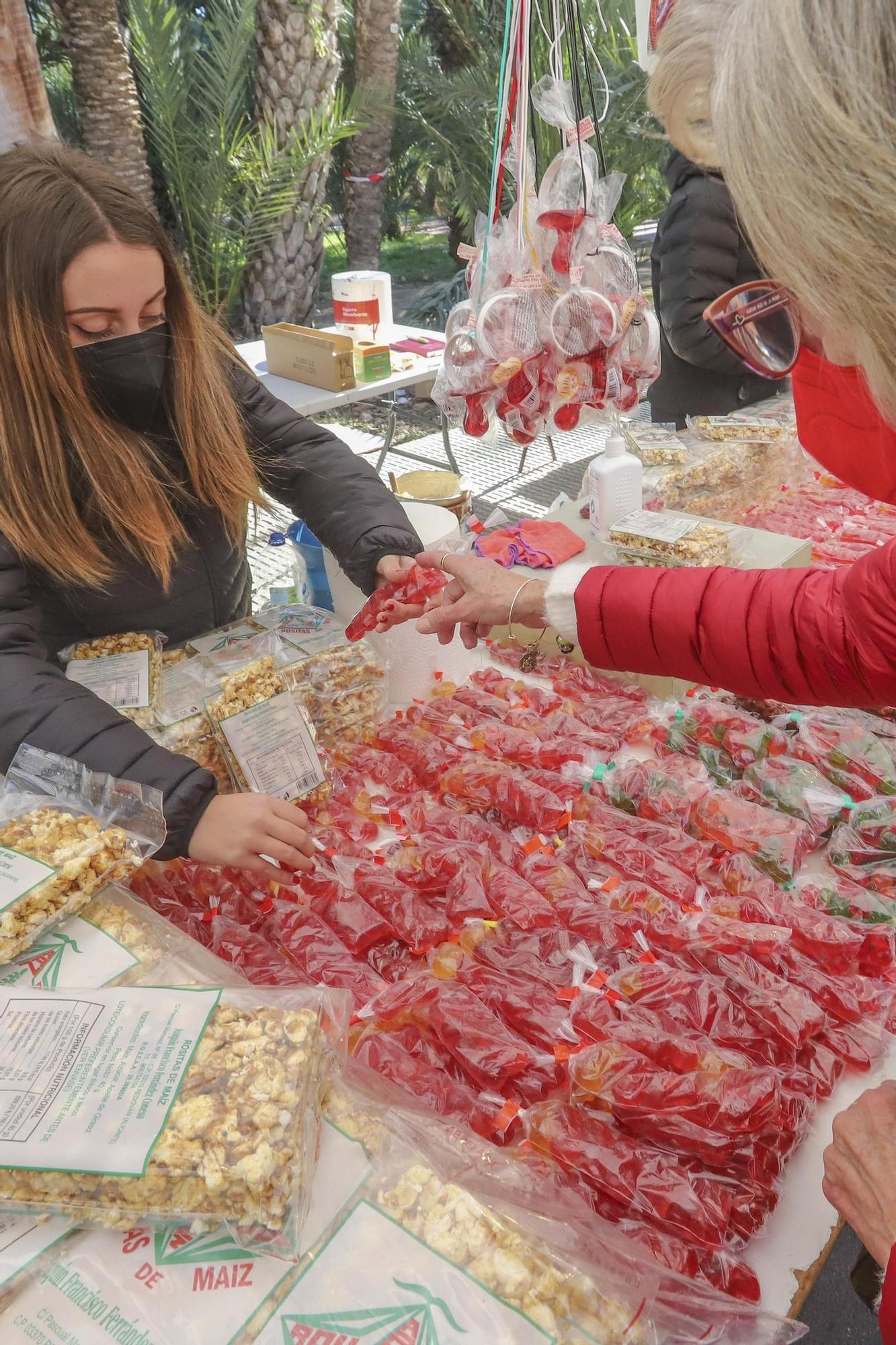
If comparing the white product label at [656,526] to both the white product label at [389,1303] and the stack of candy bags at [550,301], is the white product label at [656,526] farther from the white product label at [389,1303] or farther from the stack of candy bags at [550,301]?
the white product label at [389,1303]

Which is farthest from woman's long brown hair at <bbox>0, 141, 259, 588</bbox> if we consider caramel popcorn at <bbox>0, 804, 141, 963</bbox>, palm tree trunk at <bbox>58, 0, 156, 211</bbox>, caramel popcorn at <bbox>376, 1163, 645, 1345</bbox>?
palm tree trunk at <bbox>58, 0, 156, 211</bbox>

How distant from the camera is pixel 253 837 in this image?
1.21 meters

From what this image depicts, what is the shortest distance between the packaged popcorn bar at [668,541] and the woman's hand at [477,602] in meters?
0.61

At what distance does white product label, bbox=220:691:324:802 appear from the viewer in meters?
1.41

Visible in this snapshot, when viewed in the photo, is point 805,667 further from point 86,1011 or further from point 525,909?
point 86,1011

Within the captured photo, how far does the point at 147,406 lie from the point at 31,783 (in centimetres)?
79

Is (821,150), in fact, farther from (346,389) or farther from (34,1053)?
(346,389)

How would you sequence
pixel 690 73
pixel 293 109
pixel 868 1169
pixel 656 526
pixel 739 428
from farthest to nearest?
pixel 293 109 < pixel 739 428 < pixel 656 526 < pixel 690 73 < pixel 868 1169

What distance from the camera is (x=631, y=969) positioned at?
1144 millimetres

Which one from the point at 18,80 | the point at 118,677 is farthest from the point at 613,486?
the point at 18,80

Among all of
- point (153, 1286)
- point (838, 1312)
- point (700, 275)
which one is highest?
point (700, 275)

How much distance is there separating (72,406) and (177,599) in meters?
0.43

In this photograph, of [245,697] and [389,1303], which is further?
[245,697]

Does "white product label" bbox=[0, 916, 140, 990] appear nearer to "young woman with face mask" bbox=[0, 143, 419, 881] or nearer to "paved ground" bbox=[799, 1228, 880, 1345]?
"young woman with face mask" bbox=[0, 143, 419, 881]
